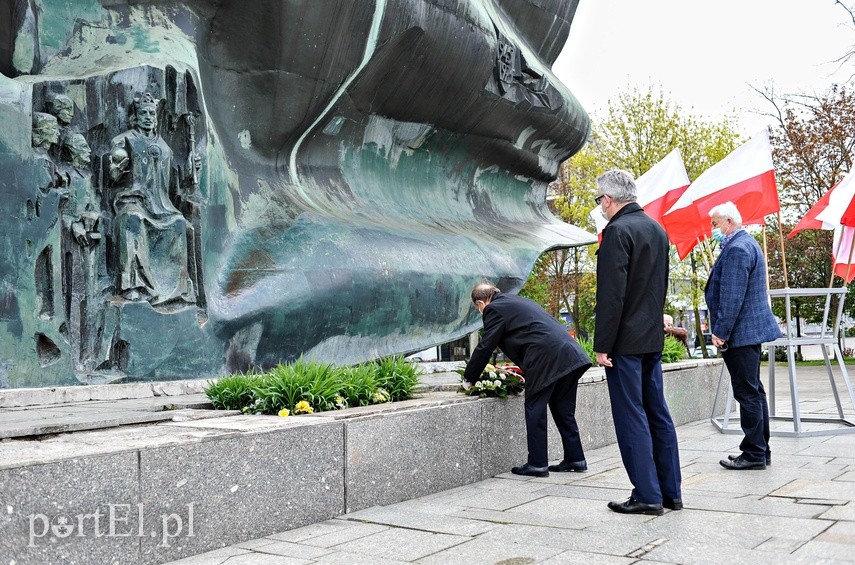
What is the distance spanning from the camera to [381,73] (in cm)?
983

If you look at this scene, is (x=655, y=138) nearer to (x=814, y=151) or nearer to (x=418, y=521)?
(x=814, y=151)

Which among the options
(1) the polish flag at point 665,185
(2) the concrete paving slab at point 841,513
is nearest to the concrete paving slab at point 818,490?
(2) the concrete paving slab at point 841,513

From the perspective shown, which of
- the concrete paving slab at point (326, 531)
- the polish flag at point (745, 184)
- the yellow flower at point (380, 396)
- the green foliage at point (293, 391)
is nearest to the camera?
the concrete paving slab at point (326, 531)

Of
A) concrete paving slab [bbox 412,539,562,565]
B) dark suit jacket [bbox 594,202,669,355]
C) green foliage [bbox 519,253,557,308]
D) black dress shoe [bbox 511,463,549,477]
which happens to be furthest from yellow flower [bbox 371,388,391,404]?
green foliage [bbox 519,253,557,308]

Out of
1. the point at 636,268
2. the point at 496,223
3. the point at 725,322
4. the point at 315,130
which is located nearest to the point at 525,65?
the point at 496,223

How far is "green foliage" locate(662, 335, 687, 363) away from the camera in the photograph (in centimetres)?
1140

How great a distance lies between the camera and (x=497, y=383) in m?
6.73

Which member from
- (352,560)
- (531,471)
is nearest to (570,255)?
(531,471)

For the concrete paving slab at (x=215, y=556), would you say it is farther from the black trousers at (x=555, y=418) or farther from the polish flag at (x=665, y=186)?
the polish flag at (x=665, y=186)

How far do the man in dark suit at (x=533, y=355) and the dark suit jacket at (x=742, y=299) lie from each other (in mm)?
1123

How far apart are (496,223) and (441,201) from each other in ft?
4.38

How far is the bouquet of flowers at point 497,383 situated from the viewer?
6.70m

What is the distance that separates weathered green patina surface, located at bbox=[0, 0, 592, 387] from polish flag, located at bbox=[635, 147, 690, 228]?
205cm

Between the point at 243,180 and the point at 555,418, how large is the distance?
383cm
